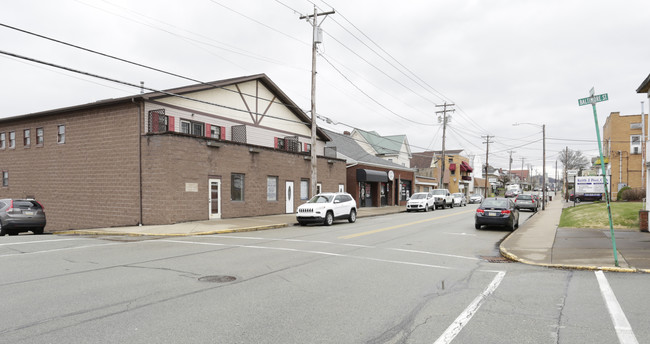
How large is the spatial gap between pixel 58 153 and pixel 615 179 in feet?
167

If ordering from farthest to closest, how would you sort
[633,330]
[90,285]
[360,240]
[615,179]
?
[615,179] → [360,240] → [90,285] → [633,330]

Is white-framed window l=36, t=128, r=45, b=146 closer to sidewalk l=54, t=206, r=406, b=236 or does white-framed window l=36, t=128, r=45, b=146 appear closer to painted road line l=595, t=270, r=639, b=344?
sidewalk l=54, t=206, r=406, b=236

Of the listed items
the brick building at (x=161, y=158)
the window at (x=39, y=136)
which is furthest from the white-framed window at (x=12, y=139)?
the window at (x=39, y=136)

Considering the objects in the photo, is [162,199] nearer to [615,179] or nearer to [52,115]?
[52,115]

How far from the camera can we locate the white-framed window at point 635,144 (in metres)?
43.9

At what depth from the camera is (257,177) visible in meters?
24.7

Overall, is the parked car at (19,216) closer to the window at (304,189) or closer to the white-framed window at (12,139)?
the white-framed window at (12,139)

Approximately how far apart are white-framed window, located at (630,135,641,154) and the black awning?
2702 cm

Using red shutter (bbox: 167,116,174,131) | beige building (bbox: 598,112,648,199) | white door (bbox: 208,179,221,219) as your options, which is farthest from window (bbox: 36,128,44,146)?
beige building (bbox: 598,112,648,199)

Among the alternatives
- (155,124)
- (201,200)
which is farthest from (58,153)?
(201,200)

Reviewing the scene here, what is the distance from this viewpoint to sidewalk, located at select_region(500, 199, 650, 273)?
958cm

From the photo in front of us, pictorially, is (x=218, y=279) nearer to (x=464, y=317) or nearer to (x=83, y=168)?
(x=464, y=317)

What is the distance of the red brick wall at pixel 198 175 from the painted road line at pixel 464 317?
15395mm

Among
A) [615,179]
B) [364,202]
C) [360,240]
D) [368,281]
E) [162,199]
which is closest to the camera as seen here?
[368,281]
